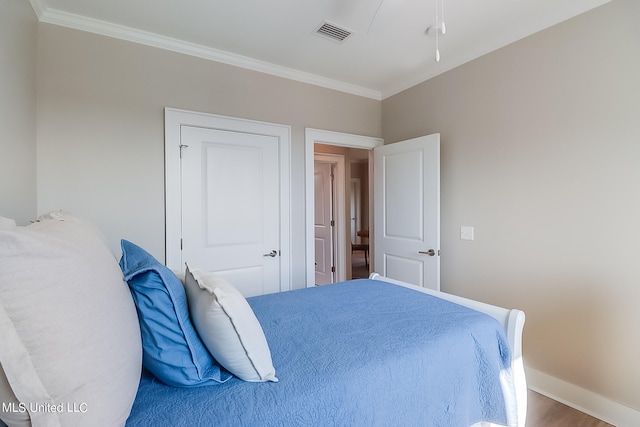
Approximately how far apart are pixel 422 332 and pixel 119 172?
2218 mm

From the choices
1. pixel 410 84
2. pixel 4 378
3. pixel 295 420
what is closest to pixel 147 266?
pixel 4 378

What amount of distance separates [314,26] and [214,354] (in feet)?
7.16

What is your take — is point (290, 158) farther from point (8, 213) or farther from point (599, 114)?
point (599, 114)

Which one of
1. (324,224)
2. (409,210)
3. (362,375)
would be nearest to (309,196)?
(409,210)

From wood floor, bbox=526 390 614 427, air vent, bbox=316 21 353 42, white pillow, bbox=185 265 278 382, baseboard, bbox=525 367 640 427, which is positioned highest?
air vent, bbox=316 21 353 42

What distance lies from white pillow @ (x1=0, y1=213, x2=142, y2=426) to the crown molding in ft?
6.91

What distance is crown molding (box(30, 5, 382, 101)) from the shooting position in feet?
6.33

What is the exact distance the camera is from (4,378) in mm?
542

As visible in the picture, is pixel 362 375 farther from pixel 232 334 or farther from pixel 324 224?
pixel 324 224

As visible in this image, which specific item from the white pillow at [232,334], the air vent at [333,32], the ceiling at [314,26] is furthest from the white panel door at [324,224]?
the white pillow at [232,334]

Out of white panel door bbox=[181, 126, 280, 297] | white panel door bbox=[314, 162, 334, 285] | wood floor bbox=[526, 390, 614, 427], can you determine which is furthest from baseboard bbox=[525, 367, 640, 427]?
white panel door bbox=[314, 162, 334, 285]

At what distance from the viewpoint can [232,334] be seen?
0.90m

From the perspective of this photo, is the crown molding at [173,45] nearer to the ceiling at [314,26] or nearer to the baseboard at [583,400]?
the ceiling at [314,26]

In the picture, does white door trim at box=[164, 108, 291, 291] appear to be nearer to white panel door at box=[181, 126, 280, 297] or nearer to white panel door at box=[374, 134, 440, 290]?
white panel door at box=[181, 126, 280, 297]
